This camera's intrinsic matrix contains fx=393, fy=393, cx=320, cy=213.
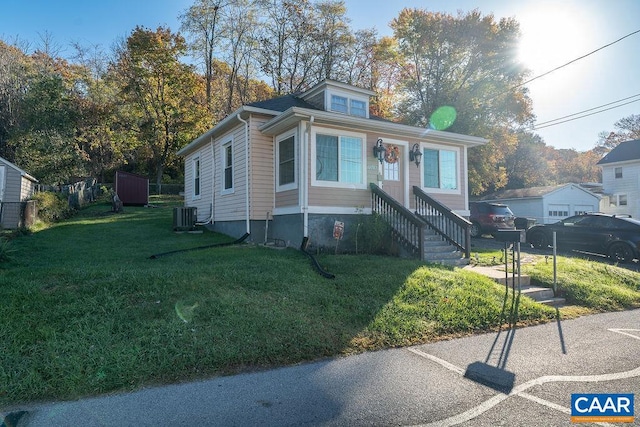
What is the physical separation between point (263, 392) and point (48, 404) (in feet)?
5.49

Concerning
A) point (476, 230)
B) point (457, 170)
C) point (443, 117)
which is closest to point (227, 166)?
point (457, 170)

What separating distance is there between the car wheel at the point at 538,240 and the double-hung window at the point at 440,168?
4.18 metres

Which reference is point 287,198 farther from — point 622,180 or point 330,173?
point 622,180

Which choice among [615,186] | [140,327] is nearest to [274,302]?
[140,327]

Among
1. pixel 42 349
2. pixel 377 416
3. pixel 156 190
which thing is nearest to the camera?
pixel 377 416

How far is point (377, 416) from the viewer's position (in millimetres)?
2938

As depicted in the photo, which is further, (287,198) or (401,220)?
(287,198)

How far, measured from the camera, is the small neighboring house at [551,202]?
2364 centimetres

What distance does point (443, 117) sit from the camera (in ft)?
73.8

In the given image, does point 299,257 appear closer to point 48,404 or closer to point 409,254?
point 409,254

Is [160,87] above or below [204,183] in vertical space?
above

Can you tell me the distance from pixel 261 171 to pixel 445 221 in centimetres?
503

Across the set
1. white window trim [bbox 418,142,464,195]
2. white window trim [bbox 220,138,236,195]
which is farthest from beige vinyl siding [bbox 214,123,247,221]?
white window trim [bbox 418,142,464,195]

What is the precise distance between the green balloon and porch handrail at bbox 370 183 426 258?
13.7m
